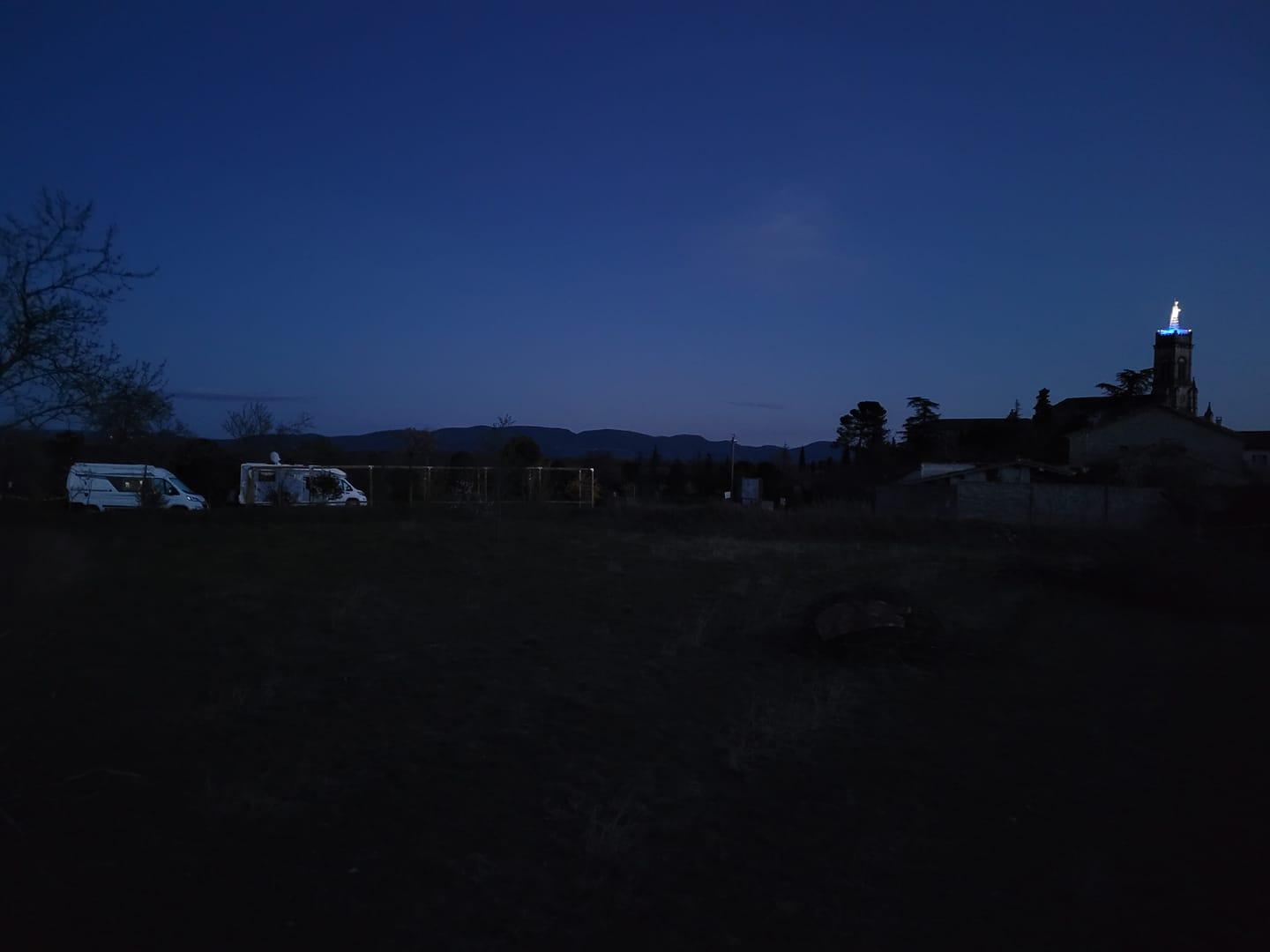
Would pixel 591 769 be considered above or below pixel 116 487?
below

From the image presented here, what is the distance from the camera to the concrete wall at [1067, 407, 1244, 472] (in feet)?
158

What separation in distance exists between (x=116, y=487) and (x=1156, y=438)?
47358 millimetres

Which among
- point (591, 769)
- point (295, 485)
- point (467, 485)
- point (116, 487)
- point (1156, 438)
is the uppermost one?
point (1156, 438)

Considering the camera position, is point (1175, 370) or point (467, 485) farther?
point (1175, 370)

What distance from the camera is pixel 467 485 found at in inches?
1363

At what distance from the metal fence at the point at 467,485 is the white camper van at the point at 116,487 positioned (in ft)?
17.4

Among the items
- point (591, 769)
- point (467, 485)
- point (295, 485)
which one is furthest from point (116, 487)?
point (591, 769)

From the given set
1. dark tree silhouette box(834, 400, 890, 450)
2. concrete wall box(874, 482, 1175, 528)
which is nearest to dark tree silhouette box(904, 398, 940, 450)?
dark tree silhouette box(834, 400, 890, 450)

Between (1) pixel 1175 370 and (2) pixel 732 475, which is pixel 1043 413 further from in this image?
(2) pixel 732 475

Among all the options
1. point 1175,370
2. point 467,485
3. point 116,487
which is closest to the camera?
point 116,487

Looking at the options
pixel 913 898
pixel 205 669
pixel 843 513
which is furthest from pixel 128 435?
pixel 843 513

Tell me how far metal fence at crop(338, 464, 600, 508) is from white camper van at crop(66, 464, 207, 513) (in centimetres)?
531

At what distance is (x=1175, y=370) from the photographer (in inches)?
2608

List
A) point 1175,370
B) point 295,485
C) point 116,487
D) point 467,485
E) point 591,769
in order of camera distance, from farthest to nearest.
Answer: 1. point 1175,370
2. point 467,485
3. point 295,485
4. point 116,487
5. point 591,769
